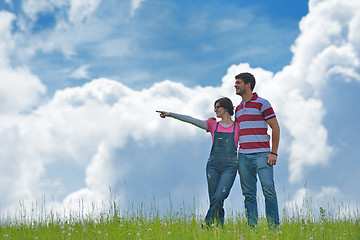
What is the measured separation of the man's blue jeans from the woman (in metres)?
0.22

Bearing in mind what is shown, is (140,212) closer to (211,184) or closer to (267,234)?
(211,184)

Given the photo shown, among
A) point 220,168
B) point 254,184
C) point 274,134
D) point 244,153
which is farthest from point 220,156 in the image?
point 274,134

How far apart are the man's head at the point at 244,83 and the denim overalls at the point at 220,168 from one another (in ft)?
2.86

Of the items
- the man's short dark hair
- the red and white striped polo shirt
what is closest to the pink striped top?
the red and white striped polo shirt

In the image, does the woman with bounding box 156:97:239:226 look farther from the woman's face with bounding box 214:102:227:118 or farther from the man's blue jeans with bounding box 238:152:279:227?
the man's blue jeans with bounding box 238:152:279:227

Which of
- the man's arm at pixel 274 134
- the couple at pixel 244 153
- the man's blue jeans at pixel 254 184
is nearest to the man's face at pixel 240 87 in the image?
the couple at pixel 244 153

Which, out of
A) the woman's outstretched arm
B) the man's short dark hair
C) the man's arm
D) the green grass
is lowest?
the green grass

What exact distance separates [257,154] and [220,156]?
72 centimetres

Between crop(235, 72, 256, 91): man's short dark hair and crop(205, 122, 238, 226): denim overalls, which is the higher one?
crop(235, 72, 256, 91): man's short dark hair

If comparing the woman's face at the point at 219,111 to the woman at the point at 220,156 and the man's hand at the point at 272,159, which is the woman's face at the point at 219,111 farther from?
the man's hand at the point at 272,159

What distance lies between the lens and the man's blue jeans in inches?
290

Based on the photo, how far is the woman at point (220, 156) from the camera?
7477 mm

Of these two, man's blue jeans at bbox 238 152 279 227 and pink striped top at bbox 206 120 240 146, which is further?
pink striped top at bbox 206 120 240 146

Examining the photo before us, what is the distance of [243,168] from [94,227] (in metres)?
3.98
